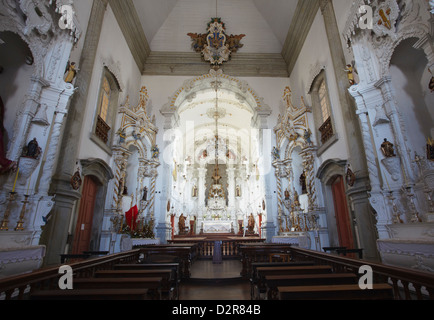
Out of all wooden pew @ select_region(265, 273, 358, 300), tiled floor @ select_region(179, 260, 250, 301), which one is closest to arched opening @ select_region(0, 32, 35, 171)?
tiled floor @ select_region(179, 260, 250, 301)

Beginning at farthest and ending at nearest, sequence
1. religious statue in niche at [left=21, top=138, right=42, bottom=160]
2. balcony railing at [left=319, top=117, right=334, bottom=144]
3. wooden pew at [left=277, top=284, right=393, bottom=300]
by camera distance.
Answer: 1. balcony railing at [left=319, top=117, right=334, bottom=144]
2. religious statue in niche at [left=21, top=138, right=42, bottom=160]
3. wooden pew at [left=277, top=284, right=393, bottom=300]

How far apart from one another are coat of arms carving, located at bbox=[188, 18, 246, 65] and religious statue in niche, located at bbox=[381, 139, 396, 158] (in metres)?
9.12

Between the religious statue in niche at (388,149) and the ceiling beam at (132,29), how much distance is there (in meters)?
9.45

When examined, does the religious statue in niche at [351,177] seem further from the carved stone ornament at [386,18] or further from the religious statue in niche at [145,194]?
the religious statue in niche at [145,194]

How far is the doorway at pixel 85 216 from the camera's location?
21.4ft

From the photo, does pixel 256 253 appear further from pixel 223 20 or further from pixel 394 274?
pixel 223 20

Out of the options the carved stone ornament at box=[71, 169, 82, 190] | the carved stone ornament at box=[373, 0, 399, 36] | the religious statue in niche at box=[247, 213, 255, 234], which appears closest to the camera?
the carved stone ornament at box=[373, 0, 399, 36]

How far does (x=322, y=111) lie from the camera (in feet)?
28.9

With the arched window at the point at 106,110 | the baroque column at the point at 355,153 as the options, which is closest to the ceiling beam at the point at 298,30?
the baroque column at the point at 355,153

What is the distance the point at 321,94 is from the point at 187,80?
6.43 m

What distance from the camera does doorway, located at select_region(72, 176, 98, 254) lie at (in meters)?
6.51

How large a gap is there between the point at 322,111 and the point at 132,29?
844 cm

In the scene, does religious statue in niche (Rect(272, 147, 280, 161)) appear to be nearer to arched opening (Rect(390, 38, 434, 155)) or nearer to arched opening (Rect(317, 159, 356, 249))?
arched opening (Rect(317, 159, 356, 249))
